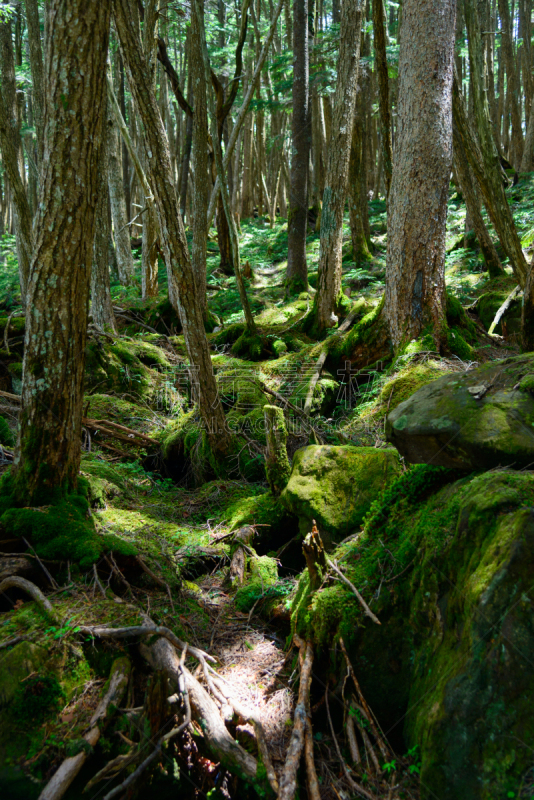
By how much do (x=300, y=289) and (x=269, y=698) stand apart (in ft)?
36.5

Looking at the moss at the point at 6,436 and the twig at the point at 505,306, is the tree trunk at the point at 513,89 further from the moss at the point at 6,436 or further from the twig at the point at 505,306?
the moss at the point at 6,436

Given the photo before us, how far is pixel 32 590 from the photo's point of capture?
128 inches

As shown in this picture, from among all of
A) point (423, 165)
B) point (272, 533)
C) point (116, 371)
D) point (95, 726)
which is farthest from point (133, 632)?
point (423, 165)

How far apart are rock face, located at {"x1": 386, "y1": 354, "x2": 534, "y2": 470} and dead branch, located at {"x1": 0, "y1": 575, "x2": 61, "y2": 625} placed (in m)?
2.50

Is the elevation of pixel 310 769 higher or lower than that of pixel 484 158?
lower

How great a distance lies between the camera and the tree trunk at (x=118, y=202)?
42.7 feet

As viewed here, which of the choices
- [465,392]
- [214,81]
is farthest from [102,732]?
[214,81]

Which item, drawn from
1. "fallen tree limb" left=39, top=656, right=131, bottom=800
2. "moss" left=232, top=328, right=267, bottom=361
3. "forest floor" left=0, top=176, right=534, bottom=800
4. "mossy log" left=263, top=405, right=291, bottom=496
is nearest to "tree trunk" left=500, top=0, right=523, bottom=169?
"forest floor" left=0, top=176, right=534, bottom=800

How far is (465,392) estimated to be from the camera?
314cm

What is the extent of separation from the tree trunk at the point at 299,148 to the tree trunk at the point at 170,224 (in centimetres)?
684

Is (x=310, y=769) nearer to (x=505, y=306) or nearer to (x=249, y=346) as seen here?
(x=505, y=306)

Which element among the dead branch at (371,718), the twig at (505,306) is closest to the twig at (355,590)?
the dead branch at (371,718)

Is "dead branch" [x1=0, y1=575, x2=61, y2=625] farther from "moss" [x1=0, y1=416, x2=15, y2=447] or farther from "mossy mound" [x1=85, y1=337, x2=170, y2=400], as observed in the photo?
"mossy mound" [x1=85, y1=337, x2=170, y2=400]

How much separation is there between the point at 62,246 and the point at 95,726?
3.15 meters
